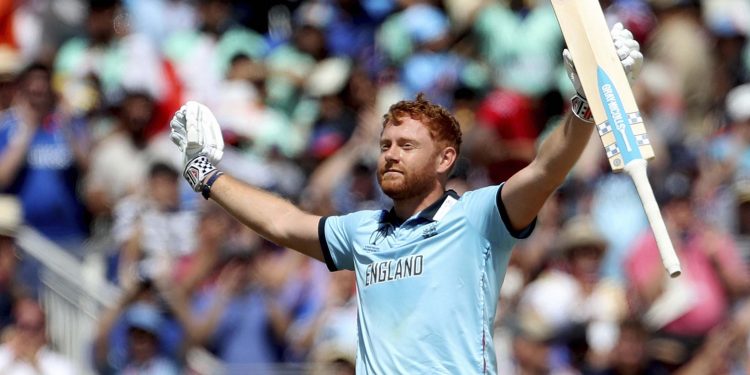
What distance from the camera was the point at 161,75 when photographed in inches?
582

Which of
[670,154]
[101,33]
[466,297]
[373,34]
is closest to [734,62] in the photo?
[670,154]

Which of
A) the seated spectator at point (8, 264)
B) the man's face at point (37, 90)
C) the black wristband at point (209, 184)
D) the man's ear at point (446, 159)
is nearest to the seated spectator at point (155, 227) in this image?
the seated spectator at point (8, 264)

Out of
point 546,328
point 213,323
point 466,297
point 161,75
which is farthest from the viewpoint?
point 161,75

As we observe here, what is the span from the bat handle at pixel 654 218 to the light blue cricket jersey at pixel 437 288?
1.86 feet

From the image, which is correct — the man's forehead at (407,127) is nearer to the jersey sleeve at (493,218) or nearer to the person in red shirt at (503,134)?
the jersey sleeve at (493,218)

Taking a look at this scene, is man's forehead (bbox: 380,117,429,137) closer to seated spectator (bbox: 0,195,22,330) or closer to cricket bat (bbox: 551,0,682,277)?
cricket bat (bbox: 551,0,682,277)

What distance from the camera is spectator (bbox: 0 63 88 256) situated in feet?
Answer: 42.8

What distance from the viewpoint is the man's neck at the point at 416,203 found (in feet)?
24.0

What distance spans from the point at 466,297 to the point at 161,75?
8.25 metres

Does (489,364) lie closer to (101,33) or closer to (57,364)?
(57,364)

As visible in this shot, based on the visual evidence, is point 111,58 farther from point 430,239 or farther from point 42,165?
point 430,239

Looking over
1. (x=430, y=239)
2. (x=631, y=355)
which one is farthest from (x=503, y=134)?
(x=430, y=239)

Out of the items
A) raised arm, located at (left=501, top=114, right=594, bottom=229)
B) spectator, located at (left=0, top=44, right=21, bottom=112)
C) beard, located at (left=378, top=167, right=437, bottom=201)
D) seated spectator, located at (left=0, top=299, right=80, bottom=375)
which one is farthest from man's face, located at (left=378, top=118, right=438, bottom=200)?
spectator, located at (left=0, top=44, right=21, bottom=112)

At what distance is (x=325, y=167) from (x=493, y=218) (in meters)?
6.65
